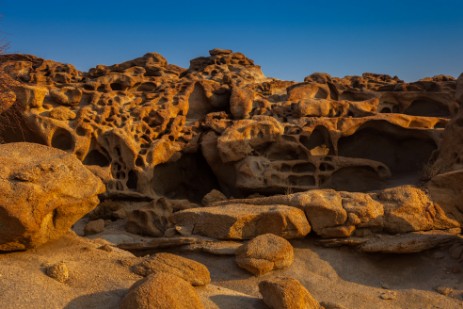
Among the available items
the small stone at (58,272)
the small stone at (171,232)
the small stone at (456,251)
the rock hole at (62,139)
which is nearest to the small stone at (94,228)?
the small stone at (171,232)

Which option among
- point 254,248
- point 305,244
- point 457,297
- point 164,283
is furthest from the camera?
point 305,244

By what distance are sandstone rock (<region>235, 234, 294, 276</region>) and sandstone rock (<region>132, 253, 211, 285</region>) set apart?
143 centimetres

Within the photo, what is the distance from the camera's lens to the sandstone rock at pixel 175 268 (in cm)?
507

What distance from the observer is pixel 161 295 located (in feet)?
13.2

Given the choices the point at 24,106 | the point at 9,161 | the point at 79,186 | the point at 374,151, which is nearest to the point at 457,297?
the point at 79,186

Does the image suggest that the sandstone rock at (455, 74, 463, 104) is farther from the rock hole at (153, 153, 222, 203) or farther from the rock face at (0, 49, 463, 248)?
the rock hole at (153, 153, 222, 203)

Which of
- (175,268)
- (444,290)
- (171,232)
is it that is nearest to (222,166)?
(171,232)

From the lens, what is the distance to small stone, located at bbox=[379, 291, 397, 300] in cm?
628

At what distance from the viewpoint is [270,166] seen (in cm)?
1202

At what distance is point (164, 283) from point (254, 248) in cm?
272

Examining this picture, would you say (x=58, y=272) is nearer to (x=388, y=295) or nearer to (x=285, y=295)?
(x=285, y=295)

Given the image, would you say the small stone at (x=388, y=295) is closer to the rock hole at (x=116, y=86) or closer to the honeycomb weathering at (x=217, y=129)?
the honeycomb weathering at (x=217, y=129)

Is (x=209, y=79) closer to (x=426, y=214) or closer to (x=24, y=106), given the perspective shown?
(x=24, y=106)

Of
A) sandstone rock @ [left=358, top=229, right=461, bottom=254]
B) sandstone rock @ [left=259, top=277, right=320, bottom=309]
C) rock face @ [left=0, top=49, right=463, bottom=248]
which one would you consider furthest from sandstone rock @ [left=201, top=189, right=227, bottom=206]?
sandstone rock @ [left=259, top=277, right=320, bottom=309]
